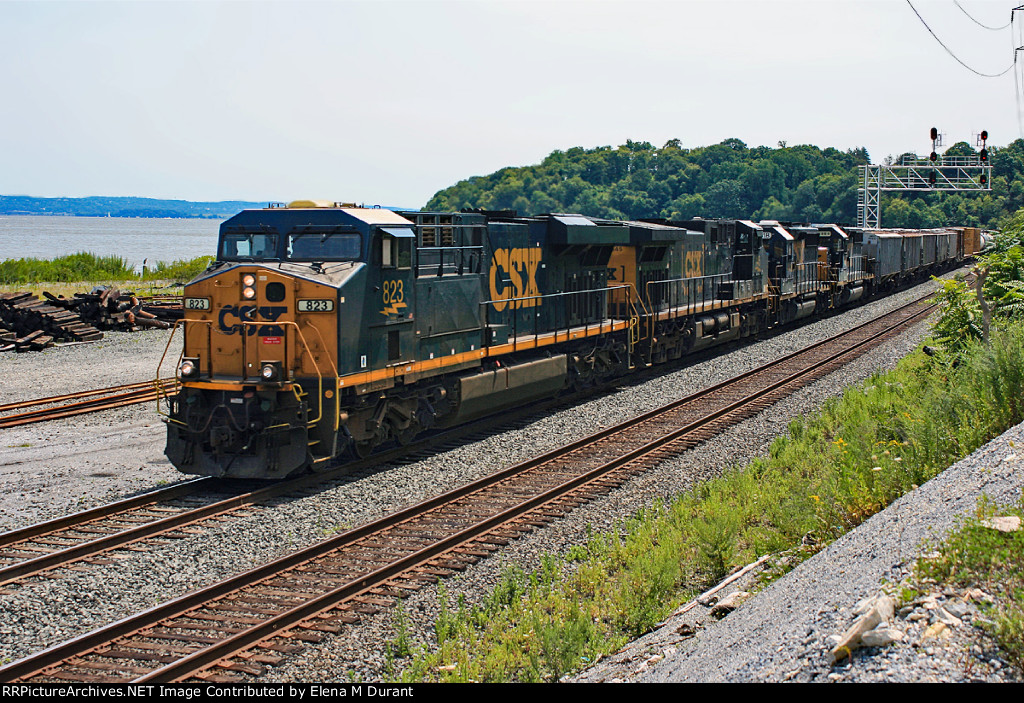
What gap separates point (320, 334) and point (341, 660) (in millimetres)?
4978

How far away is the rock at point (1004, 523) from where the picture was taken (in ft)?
16.5

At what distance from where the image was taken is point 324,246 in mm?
11219

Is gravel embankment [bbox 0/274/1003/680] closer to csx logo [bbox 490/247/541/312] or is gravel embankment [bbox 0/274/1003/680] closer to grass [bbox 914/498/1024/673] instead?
csx logo [bbox 490/247/541/312]

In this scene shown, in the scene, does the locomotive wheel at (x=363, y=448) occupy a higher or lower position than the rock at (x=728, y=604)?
higher

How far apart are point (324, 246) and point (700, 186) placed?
11396 centimetres

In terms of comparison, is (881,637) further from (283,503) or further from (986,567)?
(283,503)

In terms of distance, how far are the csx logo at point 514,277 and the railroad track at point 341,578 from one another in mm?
2828

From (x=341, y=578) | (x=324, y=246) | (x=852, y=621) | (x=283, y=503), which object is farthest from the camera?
(x=324, y=246)

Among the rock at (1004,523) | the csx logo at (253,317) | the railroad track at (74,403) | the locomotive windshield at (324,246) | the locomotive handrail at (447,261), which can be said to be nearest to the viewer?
the rock at (1004,523)

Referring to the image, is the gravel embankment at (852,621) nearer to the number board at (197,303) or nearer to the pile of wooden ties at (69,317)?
the number board at (197,303)

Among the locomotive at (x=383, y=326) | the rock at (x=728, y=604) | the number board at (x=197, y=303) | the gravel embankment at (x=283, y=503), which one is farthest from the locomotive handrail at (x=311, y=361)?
the rock at (x=728, y=604)

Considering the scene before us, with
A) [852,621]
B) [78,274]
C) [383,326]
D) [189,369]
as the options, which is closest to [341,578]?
[189,369]

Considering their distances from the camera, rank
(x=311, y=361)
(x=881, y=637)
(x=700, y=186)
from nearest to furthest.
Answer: (x=881, y=637) → (x=311, y=361) → (x=700, y=186)
